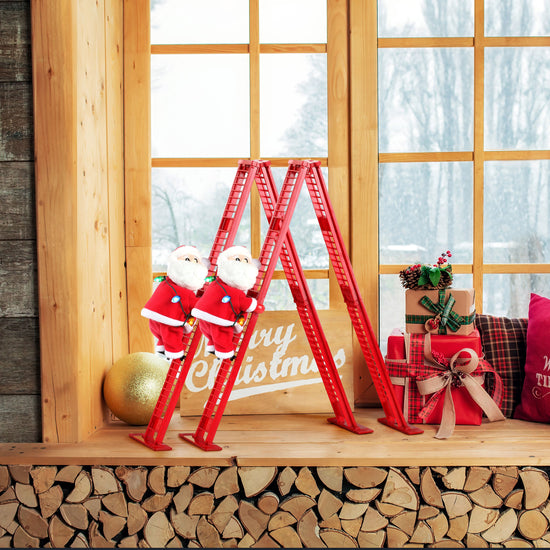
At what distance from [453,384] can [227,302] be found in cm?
86

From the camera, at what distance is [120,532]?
5.94 ft

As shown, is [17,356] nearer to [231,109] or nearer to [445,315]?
[231,109]

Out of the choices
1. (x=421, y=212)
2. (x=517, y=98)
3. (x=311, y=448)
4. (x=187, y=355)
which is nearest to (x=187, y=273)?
(x=187, y=355)

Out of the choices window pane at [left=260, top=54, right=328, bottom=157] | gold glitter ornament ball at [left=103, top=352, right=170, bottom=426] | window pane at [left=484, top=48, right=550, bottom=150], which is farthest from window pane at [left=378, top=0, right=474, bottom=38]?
gold glitter ornament ball at [left=103, top=352, right=170, bottom=426]

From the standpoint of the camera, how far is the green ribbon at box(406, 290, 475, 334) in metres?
2.14

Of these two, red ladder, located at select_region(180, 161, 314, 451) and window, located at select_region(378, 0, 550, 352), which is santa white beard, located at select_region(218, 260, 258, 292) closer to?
red ladder, located at select_region(180, 161, 314, 451)

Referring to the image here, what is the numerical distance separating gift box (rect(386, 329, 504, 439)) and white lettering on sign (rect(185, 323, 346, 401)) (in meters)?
0.31

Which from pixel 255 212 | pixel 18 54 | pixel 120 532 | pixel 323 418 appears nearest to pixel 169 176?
pixel 255 212

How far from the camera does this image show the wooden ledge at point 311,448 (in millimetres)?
1789

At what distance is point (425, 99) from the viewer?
239 centimetres

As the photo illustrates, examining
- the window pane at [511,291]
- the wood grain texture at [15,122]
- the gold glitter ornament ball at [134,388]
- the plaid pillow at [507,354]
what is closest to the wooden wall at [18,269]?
→ the wood grain texture at [15,122]

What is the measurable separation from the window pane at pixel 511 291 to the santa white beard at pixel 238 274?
41.8 inches

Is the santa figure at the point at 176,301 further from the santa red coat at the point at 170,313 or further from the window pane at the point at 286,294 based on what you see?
the window pane at the point at 286,294

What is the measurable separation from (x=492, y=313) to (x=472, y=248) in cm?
26
